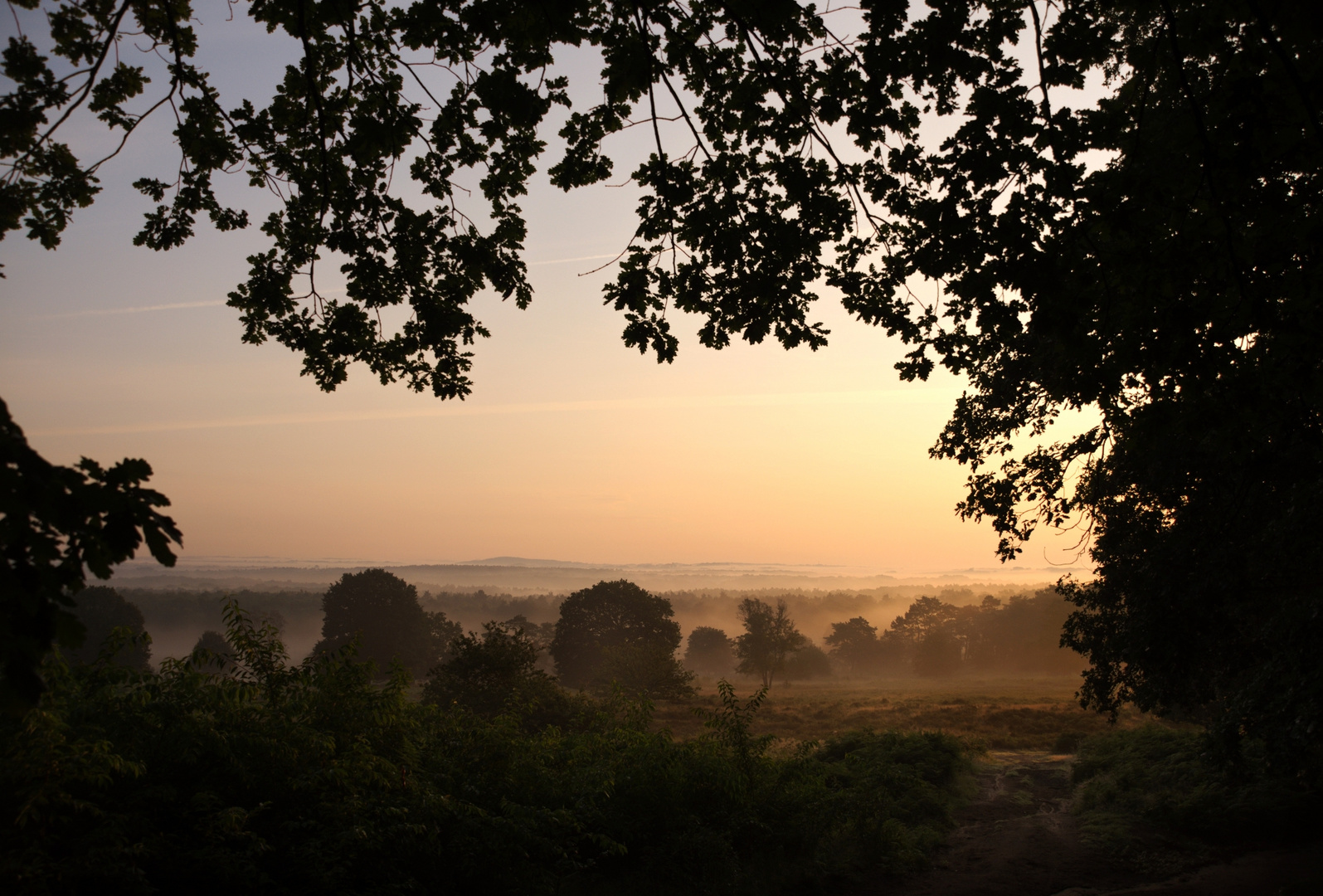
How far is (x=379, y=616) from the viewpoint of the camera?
56.2 metres

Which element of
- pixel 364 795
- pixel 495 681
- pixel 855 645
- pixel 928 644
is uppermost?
pixel 364 795

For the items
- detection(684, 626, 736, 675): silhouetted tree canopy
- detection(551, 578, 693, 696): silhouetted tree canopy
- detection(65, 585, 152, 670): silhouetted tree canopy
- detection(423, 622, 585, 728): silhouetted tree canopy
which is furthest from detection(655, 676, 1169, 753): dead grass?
detection(65, 585, 152, 670): silhouetted tree canopy

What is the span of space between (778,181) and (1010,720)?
1586 inches

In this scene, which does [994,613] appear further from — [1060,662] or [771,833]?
[771,833]

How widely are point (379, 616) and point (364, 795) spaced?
54.3 metres

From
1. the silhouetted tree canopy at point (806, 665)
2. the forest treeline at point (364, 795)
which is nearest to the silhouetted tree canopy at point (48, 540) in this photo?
the forest treeline at point (364, 795)

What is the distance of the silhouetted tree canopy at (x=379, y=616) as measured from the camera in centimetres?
5572

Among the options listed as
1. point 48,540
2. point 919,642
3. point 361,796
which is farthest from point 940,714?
point 919,642

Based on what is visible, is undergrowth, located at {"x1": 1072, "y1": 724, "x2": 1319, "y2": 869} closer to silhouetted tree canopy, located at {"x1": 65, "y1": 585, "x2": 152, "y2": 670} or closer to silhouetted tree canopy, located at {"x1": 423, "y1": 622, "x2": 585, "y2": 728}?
silhouetted tree canopy, located at {"x1": 423, "y1": 622, "x2": 585, "y2": 728}

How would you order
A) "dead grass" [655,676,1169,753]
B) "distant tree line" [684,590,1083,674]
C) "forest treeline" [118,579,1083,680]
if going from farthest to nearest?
1. "forest treeline" [118,579,1083,680]
2. "distant tree line" [684,590,1083,674]
3. "dead grass" [655,676,1169,753]

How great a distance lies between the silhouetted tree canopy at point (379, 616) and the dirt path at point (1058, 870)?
49.4 metres

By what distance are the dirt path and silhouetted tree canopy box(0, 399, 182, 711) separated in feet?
39.0

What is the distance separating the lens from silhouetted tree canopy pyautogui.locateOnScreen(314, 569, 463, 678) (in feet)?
183

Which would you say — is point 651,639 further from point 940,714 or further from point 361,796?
point 361,796
